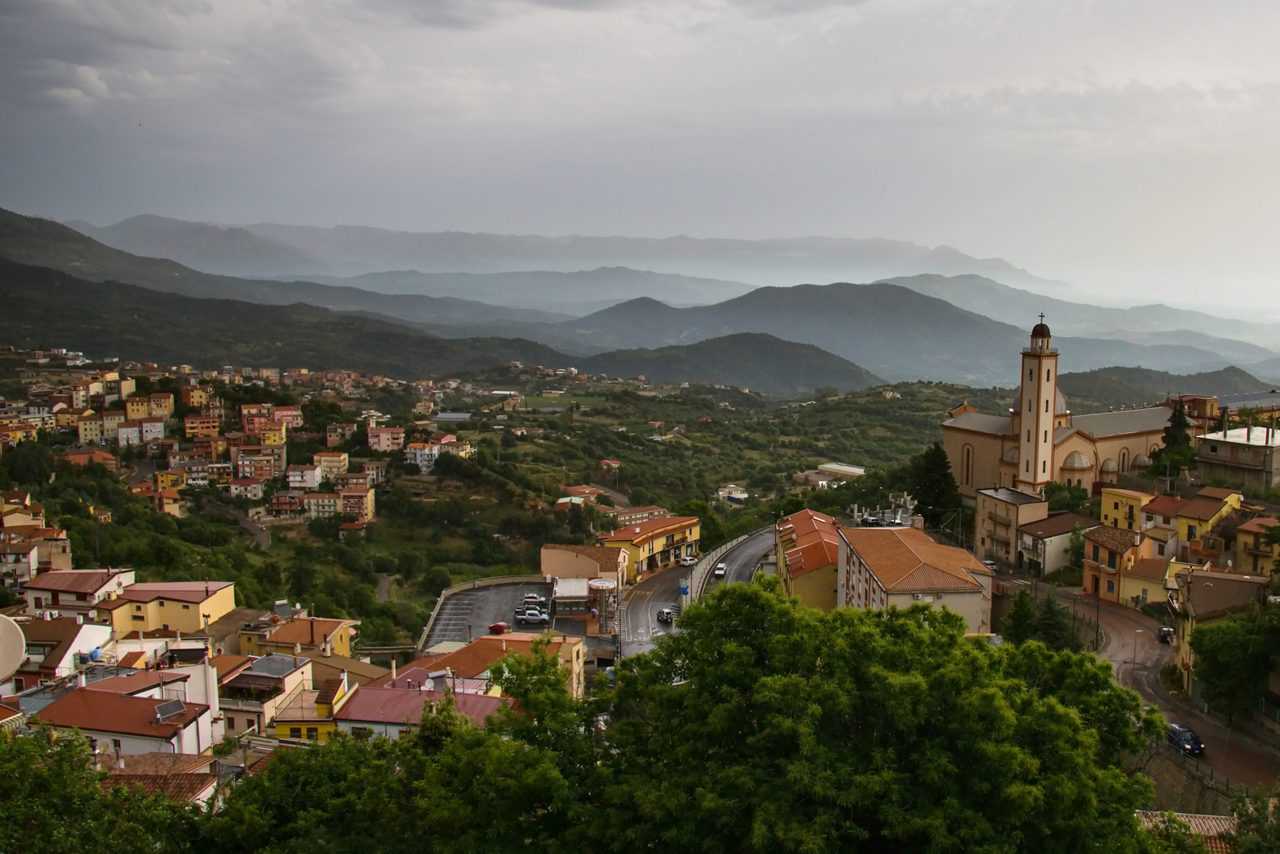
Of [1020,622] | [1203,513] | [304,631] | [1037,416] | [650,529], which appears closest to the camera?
[1020,622]

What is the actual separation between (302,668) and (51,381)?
79.1 m

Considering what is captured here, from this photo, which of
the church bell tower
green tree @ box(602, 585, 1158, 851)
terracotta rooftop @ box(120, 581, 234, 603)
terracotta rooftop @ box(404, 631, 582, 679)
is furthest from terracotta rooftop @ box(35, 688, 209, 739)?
the church bell tower

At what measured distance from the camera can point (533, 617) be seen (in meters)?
30.8

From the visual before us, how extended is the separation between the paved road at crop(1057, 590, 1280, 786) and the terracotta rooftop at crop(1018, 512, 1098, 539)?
2341 mm

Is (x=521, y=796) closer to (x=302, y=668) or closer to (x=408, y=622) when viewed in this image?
(x=302, y=668)

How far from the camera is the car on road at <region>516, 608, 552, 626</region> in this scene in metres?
30.7

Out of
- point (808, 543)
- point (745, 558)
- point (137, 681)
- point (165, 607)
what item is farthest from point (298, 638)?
point (745, 558)

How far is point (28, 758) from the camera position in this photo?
996 cm

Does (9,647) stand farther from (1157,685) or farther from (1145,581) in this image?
(1145,581)

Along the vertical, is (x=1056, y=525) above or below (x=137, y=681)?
above

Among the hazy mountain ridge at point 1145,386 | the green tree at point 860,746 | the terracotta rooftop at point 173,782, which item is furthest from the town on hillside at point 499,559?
the hazy mountain ridge at point 1145,386

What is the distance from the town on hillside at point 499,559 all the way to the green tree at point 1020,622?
0.06 m

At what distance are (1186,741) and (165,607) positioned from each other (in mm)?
22125

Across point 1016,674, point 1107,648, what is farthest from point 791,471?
point 1016,674
